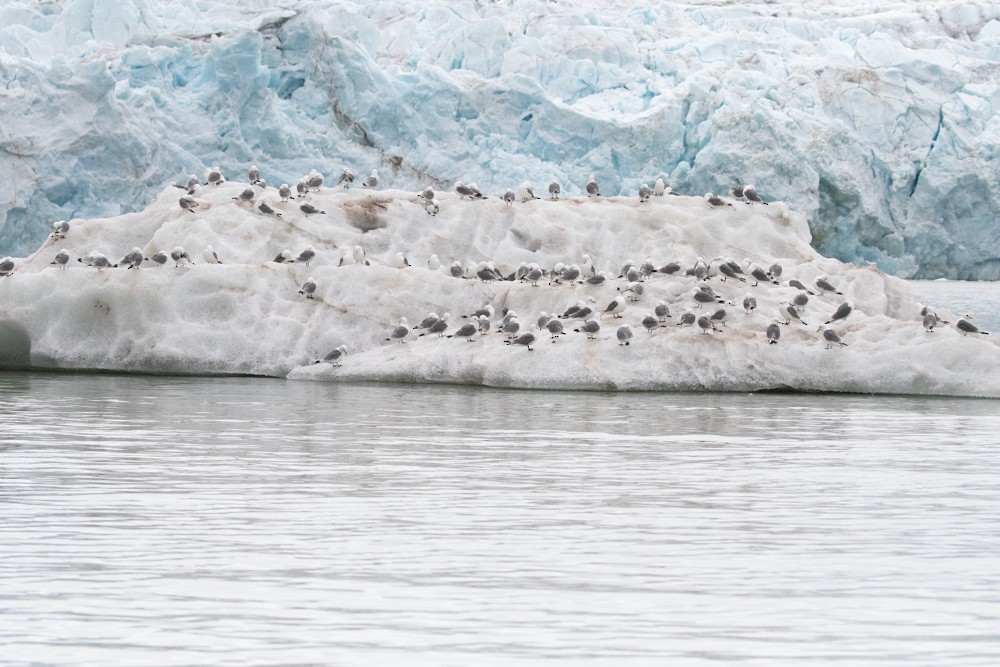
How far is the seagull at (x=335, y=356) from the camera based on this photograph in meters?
13.8

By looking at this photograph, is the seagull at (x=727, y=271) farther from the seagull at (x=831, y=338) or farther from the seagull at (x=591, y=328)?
the seagull at (x=591, y=328)

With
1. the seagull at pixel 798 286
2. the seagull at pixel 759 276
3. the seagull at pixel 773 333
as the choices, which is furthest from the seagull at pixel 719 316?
the seagull at pixel 798 286

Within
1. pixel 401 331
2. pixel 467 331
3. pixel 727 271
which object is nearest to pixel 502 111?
pixel 727 271

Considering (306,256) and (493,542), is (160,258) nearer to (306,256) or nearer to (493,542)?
(306,256)

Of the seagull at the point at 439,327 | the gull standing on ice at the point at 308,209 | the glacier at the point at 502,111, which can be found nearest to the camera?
the seagull at the point at 439,327

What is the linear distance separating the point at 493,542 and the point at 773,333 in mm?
7676

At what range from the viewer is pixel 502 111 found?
30.2 metres

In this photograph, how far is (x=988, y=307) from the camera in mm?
28250

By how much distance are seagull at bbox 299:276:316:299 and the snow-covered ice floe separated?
17mm

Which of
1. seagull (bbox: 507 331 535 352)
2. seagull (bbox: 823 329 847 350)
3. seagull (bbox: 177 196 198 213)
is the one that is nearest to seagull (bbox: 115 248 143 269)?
seagull (bbox: 177 196 198 213)

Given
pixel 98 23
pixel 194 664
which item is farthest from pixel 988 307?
pixel 194 664

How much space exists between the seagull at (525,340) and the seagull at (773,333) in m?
2.09

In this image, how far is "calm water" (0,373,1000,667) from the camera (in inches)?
168

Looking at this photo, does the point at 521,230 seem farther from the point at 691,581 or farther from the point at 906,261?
the point at 906,261
